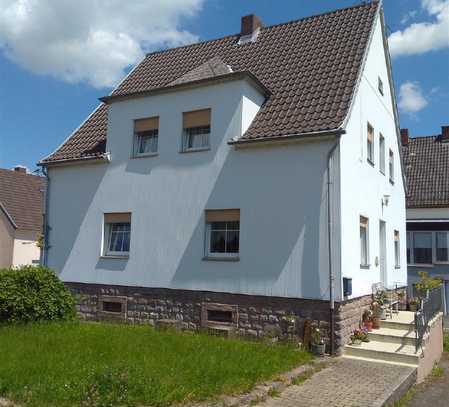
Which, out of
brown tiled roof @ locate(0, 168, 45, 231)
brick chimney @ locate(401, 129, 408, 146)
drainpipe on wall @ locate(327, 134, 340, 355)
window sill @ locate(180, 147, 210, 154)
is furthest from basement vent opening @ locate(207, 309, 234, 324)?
brick chimney @ locate(401, 129, 408, 146)

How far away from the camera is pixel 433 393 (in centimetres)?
970

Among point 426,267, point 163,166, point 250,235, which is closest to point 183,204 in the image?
point 163,166

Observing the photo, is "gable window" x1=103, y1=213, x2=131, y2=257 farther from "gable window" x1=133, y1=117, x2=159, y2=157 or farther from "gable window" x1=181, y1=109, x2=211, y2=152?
"gable window" x1=181, y1=109, x2=211, y2=152

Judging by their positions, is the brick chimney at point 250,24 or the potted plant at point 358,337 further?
the brick chimney at point 250,24

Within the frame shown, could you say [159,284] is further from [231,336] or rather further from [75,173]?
[75,173]

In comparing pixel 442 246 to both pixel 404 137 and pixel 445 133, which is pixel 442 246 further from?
pixel 404 137

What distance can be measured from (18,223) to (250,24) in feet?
64.2

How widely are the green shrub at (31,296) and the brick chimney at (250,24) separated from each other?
1013 centimetres

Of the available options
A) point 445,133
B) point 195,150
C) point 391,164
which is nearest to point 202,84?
point 195,150

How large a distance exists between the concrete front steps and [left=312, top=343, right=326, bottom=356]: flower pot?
583 millimetres

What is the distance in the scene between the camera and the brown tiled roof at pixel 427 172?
27.1 m

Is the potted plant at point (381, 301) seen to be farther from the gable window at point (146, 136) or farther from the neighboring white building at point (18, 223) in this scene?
the neighboring white building at point (18, 223)

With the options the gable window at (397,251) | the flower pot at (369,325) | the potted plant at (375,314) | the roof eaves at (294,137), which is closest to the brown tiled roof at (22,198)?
the roof eaves at (294,137)

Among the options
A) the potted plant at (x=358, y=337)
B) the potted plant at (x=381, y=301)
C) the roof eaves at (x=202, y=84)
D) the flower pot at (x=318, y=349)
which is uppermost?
the roof eaves at (x=202, y=84)
